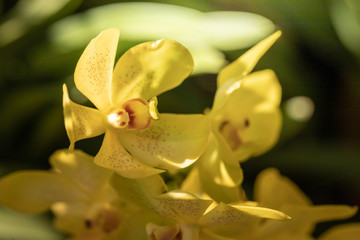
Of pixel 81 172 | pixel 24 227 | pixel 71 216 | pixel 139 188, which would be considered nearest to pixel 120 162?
pixel 139 188

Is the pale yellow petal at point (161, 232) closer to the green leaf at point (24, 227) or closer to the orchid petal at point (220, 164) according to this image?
the orchid petal at point (220, 164)

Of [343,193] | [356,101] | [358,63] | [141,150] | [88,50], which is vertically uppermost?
[88,50]

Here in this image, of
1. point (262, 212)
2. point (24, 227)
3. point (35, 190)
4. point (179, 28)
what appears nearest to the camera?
point (262, 212)

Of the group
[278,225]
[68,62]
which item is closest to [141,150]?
[278,225]

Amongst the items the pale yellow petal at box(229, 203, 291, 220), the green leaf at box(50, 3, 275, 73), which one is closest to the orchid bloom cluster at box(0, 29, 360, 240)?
the pale yellow petal at box(229, 203, 291, 220)

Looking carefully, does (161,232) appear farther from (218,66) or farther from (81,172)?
(218,66)

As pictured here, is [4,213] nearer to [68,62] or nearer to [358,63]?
[68,62]
